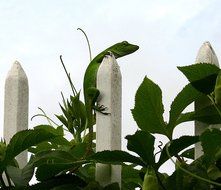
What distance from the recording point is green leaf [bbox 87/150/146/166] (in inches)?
48.8

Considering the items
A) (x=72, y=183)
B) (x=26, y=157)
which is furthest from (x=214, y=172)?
(x=26, y=157)

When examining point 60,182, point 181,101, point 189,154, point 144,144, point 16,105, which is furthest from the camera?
point 16,105

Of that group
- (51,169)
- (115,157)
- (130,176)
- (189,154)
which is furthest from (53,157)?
(189,154)

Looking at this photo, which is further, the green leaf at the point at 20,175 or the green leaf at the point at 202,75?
the green leaf at the point at 20,175

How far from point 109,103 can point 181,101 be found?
30cm

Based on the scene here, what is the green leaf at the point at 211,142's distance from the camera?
1.20 m

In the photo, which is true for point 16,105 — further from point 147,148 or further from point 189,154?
point 147,148

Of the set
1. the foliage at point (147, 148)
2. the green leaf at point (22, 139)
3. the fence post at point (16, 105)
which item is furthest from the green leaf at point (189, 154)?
the fence post at point (16, 105)

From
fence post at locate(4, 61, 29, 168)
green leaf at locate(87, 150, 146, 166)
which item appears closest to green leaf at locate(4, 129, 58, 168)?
green leaf at locate(87, 150, 146, 166)

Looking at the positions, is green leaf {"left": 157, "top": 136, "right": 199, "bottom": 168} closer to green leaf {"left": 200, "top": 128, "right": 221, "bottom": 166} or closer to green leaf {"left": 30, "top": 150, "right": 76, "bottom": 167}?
green leaf {"left": 200, "top": 128, "right": 221, "bottom": 166}

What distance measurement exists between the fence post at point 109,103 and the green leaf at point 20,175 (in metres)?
0.24

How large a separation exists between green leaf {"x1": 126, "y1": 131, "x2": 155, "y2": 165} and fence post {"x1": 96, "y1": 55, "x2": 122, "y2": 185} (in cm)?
35

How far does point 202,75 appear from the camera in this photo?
4.03 feet

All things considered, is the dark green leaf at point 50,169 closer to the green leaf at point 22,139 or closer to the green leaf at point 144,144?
the green leaf at point 22,139
